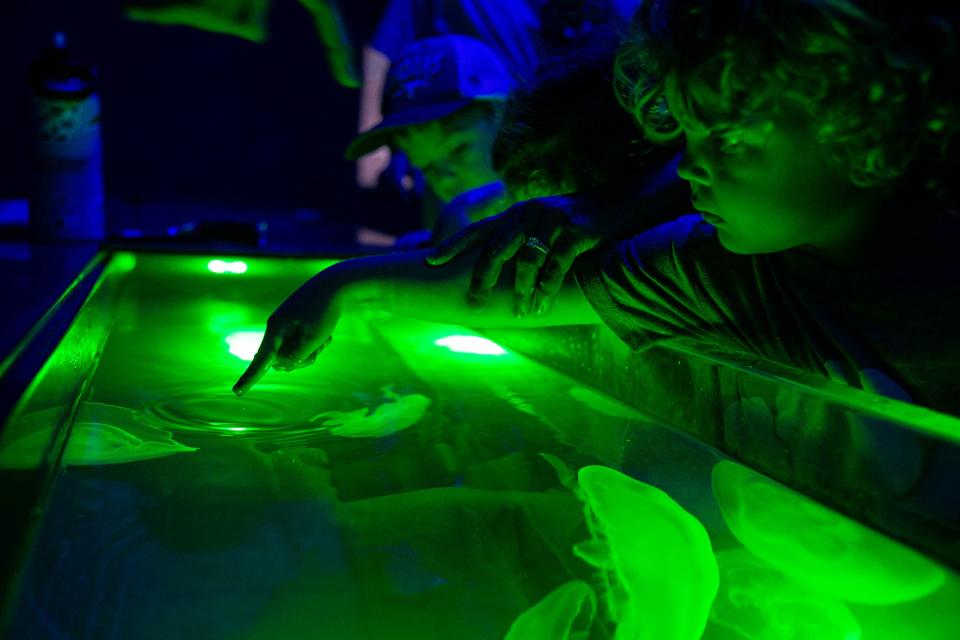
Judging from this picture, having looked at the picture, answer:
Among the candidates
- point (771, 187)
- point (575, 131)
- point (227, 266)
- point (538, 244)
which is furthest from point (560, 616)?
point (227, 266)

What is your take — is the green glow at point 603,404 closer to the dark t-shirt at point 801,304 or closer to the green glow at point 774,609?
the dark t-shirt at point 801,304

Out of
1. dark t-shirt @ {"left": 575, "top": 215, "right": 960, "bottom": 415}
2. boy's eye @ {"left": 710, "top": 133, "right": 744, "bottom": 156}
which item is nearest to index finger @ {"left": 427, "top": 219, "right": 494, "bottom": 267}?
dark t-shirt @ {"left": 575, "top": 215, "right": 960, "bottom": 415}

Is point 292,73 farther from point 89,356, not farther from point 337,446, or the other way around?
point 337,446

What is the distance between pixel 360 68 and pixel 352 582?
393 cm

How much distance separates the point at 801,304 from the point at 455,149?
116 centimetres

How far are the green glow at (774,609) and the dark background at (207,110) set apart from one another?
12.0 feet

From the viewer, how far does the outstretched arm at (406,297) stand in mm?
891

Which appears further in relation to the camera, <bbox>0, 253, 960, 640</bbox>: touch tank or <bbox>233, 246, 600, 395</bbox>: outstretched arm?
<bbox>233, 246, 600, 395</bbox>: outstretched arm

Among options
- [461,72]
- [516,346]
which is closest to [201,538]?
[516,346]

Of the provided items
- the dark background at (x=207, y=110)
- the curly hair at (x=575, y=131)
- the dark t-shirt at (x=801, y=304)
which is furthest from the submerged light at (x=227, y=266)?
the dark background at (x=207, y=110)

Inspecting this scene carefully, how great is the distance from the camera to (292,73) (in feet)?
13.3

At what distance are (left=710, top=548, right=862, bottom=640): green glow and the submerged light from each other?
4.42 feet

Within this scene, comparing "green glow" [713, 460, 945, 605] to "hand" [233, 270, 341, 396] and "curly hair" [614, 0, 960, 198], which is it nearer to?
"curly hair" [614, 0, 960, 198]

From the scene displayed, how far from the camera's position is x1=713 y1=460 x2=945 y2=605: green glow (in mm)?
433
